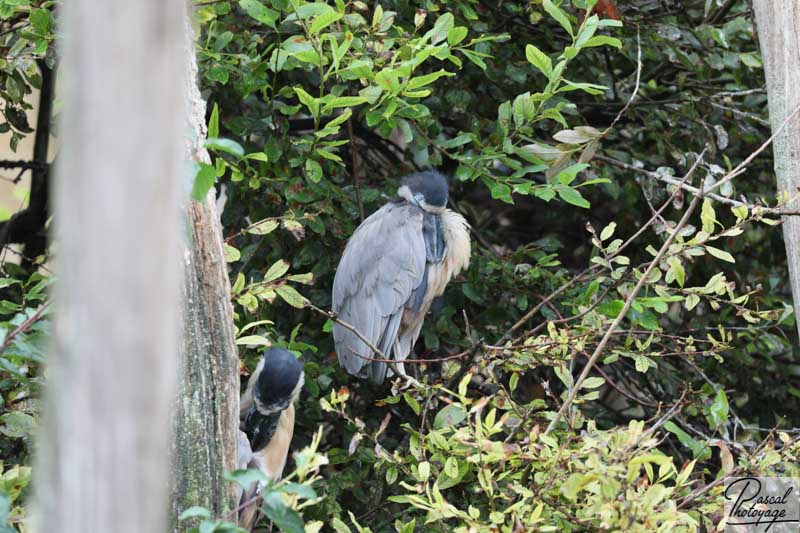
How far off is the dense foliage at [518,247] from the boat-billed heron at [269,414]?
0.43 ft

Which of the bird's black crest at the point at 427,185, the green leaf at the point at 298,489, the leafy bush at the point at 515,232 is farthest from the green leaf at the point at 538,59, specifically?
the green leaf at the point at 298,489

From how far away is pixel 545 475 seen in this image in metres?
2.05

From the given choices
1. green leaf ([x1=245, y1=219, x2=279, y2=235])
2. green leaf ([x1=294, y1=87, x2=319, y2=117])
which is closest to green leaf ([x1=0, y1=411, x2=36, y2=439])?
green leaf ([x1=245, y1=219, x2=279, y2=235])

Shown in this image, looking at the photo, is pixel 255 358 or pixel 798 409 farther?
pixel 798 409

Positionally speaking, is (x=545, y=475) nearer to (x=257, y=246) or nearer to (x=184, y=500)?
(x=184, y=500)

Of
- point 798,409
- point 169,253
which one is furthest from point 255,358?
point 798,409

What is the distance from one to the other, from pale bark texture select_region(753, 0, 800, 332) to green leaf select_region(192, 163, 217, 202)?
1.71 metres

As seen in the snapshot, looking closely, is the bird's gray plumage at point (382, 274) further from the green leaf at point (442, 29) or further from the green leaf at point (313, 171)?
the green leaf at point (442, 29)

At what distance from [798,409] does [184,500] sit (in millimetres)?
2951

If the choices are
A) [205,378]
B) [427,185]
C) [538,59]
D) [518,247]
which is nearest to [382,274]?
[427,185]

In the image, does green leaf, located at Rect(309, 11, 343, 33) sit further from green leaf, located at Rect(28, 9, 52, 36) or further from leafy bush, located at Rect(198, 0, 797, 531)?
green leaf, located at Rect(28, 9, 52, 36)

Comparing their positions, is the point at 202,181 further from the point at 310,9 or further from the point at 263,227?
the point at 310,9
